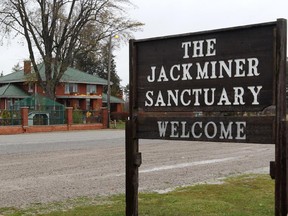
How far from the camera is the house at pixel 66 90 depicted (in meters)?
58.4

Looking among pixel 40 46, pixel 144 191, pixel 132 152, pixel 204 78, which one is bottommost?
pixel 144 191

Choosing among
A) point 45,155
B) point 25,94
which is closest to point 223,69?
point 45,155

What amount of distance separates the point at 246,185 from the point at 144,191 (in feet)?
6.58

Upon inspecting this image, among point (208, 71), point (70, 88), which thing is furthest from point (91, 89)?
point (208, 71)

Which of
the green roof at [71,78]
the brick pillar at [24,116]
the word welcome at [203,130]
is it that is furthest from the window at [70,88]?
the word welcome at [203,130]

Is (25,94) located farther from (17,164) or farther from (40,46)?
(17,164)

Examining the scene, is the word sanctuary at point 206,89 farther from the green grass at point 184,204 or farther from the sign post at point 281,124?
the green grass at point 184,204

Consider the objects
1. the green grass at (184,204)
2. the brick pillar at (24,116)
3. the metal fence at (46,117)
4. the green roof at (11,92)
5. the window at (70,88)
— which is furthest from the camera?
the window at (70,88)

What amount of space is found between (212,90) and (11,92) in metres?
56.3

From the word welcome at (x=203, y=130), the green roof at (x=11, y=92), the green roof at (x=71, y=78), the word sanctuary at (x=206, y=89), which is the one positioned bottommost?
the word welcome at (x=203, y=130)

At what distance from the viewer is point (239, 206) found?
6871 mm

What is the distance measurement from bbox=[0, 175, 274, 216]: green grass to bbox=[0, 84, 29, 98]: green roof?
51.4 metres

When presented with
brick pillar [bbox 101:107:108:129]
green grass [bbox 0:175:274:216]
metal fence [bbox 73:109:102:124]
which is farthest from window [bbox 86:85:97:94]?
green grass [bbox 0:175:274:216]

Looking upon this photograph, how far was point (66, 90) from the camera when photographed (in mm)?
62188
